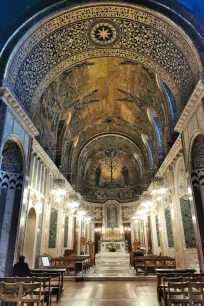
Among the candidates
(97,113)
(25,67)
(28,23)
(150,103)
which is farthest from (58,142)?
(28,23)

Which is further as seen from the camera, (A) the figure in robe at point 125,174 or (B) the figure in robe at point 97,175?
(B) the figure in robe at point 97,175

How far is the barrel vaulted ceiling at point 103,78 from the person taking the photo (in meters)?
9.41

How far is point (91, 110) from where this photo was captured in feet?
64.1

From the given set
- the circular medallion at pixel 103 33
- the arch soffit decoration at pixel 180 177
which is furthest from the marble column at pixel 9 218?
the arch soffit decoration at pixel 180 177

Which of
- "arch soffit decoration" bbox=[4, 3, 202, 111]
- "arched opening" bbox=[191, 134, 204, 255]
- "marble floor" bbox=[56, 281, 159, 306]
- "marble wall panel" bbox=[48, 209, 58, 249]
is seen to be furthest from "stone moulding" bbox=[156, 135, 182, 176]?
"marble wall panel" bbox=[48, 209, 58, 249]

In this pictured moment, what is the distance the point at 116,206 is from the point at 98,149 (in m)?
8.21

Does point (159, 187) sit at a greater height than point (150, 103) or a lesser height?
lesser

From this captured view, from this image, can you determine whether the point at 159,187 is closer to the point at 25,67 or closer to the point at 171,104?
the point at 171,104

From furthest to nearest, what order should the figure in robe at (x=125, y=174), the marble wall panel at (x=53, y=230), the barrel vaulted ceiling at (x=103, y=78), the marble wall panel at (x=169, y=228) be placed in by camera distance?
the figure in robe at (x=125, y=174)
the marble wall panel at (x=53, y=230)
the marble wall panel at (x=169, y=228)
the barrel vaulted ceiling at (x=103, y=78)

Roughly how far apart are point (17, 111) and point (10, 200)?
3.38 meters

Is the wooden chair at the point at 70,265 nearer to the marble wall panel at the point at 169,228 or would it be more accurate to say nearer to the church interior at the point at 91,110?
the church interior at the point at 91,110

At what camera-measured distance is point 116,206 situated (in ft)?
100

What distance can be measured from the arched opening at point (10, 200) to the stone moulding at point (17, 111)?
91 centimetres

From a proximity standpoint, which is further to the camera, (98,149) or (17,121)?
(98,149)
